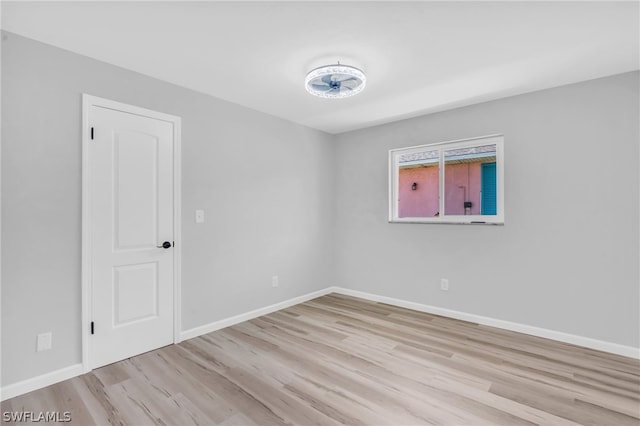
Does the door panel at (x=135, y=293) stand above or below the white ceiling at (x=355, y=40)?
below

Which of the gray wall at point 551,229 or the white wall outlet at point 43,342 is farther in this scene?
the gray wall at point 551,229

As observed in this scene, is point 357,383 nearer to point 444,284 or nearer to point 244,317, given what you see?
point 244,317

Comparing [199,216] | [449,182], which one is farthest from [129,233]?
[449,182]

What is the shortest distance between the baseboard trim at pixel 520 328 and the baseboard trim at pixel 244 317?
833 mm

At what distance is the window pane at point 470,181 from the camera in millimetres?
A: 3434

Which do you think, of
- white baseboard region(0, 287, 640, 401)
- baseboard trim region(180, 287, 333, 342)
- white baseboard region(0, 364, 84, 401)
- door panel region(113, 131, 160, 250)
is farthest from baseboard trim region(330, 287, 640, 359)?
white baseboard region(0, 364, 84, 401)

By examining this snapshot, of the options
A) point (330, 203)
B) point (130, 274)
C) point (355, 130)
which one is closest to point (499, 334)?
point (330, 203)

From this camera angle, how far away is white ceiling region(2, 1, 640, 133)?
73.7 inches

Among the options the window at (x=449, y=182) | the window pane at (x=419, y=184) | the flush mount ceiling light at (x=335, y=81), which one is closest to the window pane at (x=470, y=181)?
the window at (x=449, y=182)

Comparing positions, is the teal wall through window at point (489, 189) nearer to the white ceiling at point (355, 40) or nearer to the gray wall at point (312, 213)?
the gray wall at point (312, 213)

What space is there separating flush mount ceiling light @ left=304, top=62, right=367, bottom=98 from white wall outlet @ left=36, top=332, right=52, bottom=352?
2.80m

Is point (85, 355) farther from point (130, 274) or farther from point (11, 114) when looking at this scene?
point (11, 114)

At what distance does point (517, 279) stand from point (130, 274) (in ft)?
12.4

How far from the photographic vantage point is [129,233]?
104 inches
